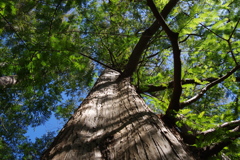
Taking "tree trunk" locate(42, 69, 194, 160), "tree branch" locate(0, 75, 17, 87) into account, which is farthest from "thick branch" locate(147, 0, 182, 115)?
"tree branch" locate(0, 75, 17, 87)

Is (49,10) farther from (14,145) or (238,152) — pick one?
(14,145)

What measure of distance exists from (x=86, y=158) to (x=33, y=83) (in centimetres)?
248

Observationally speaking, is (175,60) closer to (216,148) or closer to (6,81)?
(216,148)

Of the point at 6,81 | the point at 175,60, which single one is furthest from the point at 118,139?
the point at 6,81

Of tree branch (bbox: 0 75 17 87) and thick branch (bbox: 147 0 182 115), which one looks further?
tree branch (bbox: 0 75 17 87)

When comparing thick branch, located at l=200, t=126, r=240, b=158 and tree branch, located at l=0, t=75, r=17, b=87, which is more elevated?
tree branch, located at l=0, t=75, r=17, b=87

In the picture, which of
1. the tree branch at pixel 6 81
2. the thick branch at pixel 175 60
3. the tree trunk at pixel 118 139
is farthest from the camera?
the tree branch at pixel 6 81

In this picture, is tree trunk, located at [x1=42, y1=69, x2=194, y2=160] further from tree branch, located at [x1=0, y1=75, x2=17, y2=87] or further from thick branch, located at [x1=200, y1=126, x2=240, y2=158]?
tree branch, located at [x1=0, y1=75, x2=17, y2=87]

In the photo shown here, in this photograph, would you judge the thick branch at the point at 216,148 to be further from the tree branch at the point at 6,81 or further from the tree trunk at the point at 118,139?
the tree branch at the point at 6,81

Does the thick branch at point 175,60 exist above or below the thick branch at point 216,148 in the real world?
above

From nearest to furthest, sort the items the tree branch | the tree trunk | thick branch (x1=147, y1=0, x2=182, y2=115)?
1. the tree trunk
2. thick branch (x1=147, y1=0, x2=182, y2=115)
3. the tree branch

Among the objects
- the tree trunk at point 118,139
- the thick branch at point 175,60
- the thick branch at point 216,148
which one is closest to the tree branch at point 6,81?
the tree trunk at point 118,139

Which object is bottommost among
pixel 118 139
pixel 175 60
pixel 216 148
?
pixel 216 148

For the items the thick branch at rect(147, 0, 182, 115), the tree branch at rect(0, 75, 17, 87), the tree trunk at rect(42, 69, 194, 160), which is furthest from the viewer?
the tree branch at rect(0, 75, 17, 87)
